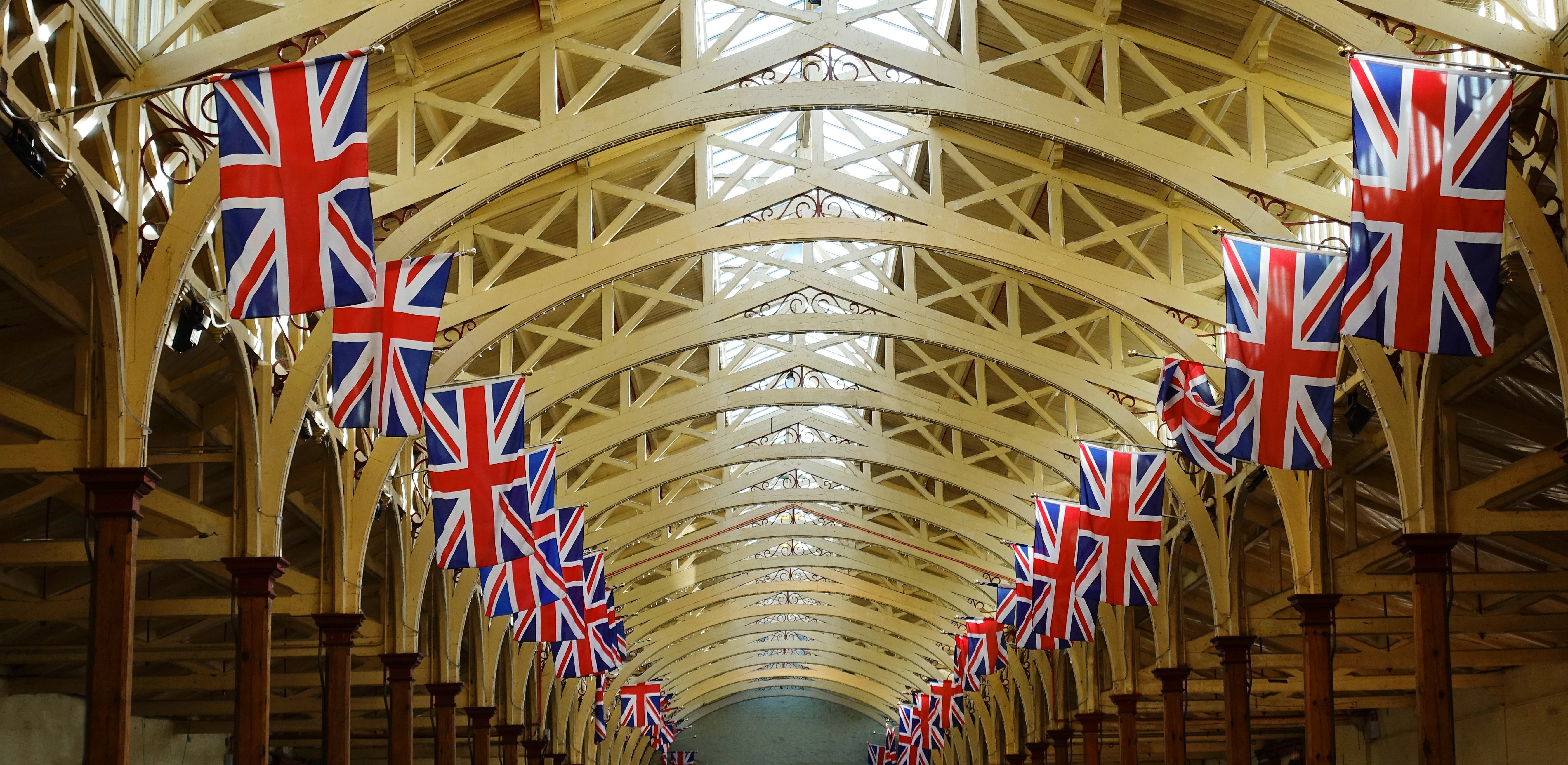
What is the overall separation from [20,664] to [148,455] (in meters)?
12.8

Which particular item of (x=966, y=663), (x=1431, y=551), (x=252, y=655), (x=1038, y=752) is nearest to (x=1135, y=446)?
(x=1431, y=551)

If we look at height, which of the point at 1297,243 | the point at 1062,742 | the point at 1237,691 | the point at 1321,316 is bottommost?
the point at 1062,742

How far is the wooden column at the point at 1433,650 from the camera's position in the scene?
55.7 ft

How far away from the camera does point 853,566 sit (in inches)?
1879

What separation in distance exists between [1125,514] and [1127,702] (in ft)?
35.1

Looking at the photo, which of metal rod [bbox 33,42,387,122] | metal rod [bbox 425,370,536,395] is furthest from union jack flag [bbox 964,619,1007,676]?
metal rod [bbox 33,42,387,122]

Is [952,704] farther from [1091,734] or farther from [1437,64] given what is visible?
[1437,64]

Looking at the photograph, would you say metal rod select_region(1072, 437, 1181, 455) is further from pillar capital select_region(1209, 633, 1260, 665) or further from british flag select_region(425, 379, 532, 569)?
british flag select_region(425, 379, 532, 569)

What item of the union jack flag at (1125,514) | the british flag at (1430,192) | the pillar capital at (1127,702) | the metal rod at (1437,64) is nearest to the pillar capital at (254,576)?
the union jack flag at (1125,514)

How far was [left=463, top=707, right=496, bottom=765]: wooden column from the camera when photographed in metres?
32.2

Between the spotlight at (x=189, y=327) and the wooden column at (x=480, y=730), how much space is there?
17.2 metres

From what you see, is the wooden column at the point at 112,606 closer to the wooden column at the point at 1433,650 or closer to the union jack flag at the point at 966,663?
the wooden column at the point at 1433,650

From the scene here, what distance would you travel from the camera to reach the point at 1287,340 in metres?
16.9

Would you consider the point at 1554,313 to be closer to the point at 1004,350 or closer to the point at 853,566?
the point at 1004,350
